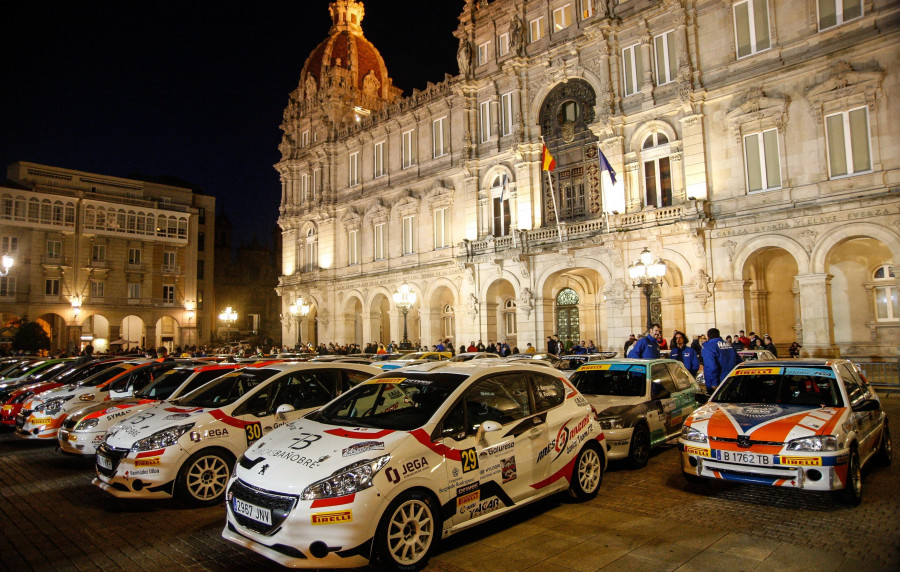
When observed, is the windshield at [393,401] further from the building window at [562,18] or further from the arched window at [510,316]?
the building window at [562,18]

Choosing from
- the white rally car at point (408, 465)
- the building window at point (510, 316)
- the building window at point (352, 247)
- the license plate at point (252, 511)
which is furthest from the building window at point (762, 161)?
the building window at point (352, 247)

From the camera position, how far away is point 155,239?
154ft

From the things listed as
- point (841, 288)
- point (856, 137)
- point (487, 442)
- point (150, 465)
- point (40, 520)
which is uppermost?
point (856, 137)

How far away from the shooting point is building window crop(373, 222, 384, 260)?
34812 mm

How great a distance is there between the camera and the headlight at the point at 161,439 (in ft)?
22.5

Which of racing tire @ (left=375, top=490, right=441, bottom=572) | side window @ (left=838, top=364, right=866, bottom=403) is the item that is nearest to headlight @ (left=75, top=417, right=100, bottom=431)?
racing tire @ (left=375, top=490, right=441, bottom=572)

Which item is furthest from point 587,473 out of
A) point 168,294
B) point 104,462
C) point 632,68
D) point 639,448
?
point 168,294

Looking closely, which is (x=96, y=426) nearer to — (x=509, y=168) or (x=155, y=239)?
(x=509, y=168)

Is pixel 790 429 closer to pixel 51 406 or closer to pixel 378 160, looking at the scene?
pixel 51 406

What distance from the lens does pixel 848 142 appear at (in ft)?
59.7

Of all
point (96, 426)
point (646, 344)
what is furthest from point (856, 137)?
point (96, 426)

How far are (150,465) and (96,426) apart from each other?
3.25 metres

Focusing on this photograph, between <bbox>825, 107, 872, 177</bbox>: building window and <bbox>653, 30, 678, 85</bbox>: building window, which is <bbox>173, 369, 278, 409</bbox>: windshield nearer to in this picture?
<bbox>825, 107, 872, 177</bbox>: building window

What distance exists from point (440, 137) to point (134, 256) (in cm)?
3012
